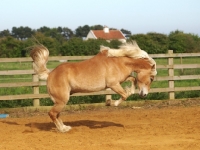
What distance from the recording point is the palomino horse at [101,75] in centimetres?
809

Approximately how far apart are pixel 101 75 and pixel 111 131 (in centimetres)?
110

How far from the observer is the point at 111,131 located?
813 centimetres

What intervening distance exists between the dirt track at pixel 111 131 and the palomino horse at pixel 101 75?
0.61m

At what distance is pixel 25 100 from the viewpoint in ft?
40.7

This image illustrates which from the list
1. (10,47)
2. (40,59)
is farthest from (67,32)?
(40,59)

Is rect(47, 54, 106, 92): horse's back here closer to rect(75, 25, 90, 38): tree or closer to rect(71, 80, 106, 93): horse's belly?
rect(71, 80, 106, 93): horse's belly

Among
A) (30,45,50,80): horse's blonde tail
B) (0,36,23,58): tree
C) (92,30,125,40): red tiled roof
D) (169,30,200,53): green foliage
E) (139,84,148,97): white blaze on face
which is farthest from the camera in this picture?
(92,30,125,40): red tiled roof

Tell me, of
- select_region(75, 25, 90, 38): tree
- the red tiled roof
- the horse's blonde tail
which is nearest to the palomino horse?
the horse's blonde tail

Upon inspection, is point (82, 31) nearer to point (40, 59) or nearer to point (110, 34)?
point (110, 34)

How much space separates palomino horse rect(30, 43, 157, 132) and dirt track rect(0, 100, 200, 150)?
608mm

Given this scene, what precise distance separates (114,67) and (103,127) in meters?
1.38

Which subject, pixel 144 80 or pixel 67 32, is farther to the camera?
pixel 67 32

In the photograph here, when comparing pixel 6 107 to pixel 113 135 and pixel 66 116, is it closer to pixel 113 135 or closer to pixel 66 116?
pixel 66 116

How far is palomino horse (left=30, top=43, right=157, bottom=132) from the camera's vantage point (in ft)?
26.6
